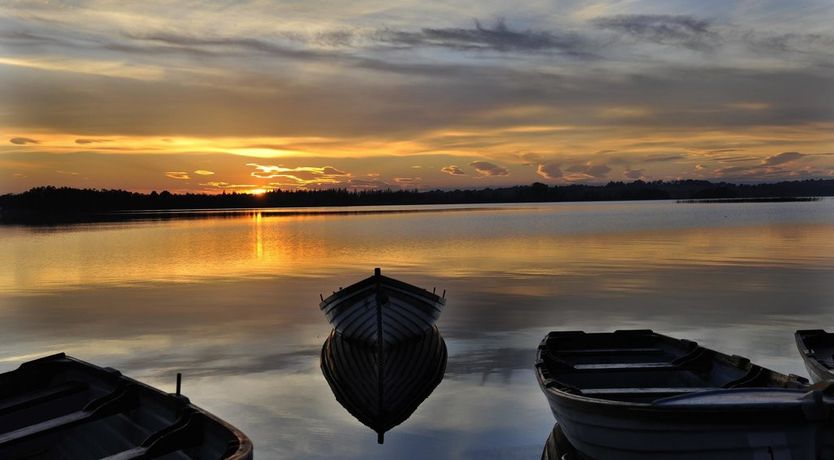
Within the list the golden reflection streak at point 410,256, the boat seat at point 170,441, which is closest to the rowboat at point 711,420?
the boat seat at point 170,441

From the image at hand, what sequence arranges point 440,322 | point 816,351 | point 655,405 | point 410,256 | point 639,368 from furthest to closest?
point 410,256 < point 440,322 < point 816,351 < point 639,368 < point 655,405

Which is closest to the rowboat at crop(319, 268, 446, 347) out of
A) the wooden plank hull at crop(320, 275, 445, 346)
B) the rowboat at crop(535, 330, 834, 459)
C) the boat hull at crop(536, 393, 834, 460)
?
the wooden plank hull at crop(320, 275, 445, 346)

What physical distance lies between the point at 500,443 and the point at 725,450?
179 inches

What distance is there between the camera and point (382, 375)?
14.8 metres

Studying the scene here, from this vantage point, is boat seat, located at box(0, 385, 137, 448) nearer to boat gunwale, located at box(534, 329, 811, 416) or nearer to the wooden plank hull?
boat gunwale, located at box(534, 329, 811, 416)

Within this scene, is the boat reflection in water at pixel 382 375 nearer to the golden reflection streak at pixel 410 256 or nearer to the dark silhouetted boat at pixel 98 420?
the dark silhouetted boat at pixel 98 420

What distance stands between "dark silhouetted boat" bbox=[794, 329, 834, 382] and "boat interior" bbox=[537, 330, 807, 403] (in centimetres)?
168

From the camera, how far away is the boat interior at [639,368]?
9516mm

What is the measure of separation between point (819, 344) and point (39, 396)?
46.4 feet

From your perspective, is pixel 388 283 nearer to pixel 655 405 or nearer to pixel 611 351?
pixel 611 351

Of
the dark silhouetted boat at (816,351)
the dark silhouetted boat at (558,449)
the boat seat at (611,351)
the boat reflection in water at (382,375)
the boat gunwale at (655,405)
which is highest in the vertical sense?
the boat gunwale at (655,405)

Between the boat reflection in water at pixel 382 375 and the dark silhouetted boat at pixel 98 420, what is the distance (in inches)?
171

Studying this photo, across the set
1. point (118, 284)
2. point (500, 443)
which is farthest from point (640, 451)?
point (118, 284)

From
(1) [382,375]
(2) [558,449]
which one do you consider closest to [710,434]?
(2) [558,449]
